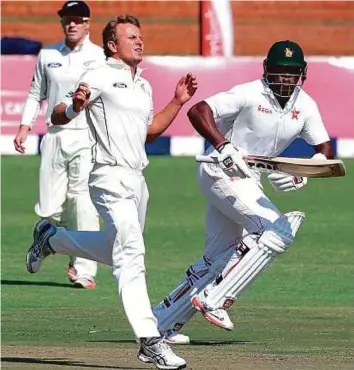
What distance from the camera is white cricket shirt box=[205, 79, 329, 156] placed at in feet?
27.7

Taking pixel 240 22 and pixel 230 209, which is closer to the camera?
pixel 230 209

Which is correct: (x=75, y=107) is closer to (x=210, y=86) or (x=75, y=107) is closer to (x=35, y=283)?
(x=35, y=283)

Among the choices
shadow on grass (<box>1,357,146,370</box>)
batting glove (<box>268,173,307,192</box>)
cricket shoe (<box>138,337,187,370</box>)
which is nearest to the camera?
cricket shoe (<box>138,337,187,370</box>)

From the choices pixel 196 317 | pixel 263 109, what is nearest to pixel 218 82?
pixel 196 317

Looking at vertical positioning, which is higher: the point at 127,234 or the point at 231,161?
the point at 231,161

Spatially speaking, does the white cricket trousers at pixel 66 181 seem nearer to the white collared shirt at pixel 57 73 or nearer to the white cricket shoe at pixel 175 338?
the white collared shirt at pixel 57 73

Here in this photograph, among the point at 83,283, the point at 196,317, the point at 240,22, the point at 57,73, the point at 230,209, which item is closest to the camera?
the point at 230,209

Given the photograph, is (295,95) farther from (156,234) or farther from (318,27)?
(318,27)

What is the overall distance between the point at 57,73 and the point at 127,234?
415 centimetres

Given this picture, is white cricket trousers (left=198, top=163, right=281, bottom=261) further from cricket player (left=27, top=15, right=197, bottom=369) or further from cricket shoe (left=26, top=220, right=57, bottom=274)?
cricket shoe (left=26, top=220, right=57, bottom=274)

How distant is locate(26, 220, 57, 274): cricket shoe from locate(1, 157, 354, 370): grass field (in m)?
0.43

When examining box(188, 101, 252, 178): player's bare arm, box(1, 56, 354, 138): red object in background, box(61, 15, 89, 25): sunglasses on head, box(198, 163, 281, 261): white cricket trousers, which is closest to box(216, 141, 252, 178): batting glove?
box(188, 101, 252, 178): player's bare arm

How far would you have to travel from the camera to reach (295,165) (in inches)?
327

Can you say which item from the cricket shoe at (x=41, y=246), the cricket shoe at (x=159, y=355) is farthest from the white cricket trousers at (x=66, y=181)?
the cricket shoe at (x=159, y=355)
